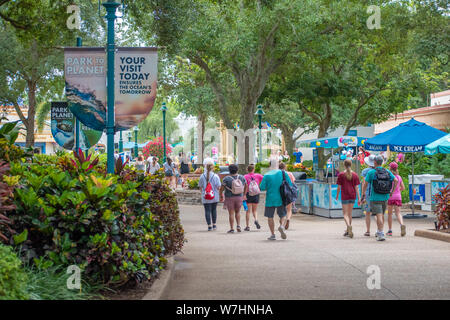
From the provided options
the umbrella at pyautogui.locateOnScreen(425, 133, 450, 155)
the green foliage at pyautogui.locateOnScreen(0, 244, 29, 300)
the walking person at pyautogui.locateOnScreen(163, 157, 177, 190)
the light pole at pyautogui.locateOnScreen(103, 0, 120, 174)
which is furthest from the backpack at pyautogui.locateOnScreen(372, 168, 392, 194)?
the walking person at pyautogui.locateOnScreen(163, 157, 177, 190)

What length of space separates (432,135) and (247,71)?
896cm

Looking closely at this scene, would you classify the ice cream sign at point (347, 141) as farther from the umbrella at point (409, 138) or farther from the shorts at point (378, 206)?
the shorts at point (378, 206)

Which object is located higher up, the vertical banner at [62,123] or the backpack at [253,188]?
the vertical banner at [62,123]

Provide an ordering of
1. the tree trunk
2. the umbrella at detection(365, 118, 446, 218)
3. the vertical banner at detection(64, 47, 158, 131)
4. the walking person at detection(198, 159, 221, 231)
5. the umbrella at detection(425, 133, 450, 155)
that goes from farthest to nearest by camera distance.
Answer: the tree trunk < the umbrella at detection(365, 118, 446, 218) < the umbrella at detection(425, 133, 450, 155) < the walking person at detection(198, 159, 221, 231) < the vertical banner at detection(64, 47, 158, 131)

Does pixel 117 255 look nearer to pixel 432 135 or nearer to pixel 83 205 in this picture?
pixel 83 205

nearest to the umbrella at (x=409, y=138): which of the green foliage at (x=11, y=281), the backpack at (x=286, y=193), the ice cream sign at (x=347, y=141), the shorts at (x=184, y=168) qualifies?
the backpack at (x=286, y=193)

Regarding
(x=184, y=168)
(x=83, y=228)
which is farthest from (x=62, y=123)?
(x=184, y=168)

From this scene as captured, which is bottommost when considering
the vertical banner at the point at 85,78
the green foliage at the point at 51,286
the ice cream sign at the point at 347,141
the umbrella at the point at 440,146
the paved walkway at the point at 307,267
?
the paved walkway at the point at 307,267

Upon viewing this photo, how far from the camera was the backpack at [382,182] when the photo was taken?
13.2 m

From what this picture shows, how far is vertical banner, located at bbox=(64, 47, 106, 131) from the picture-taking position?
30.3 feet

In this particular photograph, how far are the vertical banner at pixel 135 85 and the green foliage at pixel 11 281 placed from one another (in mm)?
4471

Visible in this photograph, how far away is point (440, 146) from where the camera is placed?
17.3 metres

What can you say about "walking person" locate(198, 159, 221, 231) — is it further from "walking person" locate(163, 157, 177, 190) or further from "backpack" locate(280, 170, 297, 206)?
"walking person" locate(163, 157, 177, 190)
